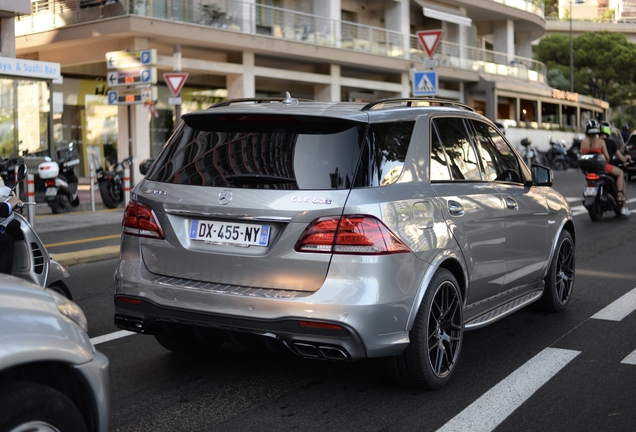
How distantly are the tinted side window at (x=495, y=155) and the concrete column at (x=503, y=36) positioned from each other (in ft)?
155

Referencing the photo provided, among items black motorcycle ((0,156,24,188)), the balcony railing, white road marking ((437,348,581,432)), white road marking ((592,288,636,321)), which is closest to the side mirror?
white road marking ((592,288,636,321))

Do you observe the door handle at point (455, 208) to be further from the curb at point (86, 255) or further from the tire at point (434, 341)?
the curb at point (86, 255)

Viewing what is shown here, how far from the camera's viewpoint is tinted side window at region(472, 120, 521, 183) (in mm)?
5918

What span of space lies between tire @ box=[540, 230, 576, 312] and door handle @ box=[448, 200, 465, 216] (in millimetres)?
1900

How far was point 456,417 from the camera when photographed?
439cm

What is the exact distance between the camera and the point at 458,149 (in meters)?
5.53

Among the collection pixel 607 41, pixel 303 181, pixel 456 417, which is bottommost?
pixel 456 417

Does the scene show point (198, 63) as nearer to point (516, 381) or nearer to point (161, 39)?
point (161, 39)

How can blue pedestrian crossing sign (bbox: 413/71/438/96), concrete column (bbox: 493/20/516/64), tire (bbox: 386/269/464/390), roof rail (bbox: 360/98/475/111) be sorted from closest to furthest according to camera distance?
tire (bbox: 386/269/464/390) < roof rail (bbox: 360/98/475/111) < blue pedestrian crossing sign (bbox: 413/71/438/96) < concrete column (bbox: 493/20/516/64)

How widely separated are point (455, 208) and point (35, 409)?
10.0 ft

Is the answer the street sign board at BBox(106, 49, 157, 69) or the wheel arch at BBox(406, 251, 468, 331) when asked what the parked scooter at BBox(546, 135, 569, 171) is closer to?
the street sign board at BBox(106, 49, 157, 69)

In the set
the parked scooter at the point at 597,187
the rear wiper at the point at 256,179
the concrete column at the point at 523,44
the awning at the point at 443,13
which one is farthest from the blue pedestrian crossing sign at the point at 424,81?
the concrete column at the point at 523,44

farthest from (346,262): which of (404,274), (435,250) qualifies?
(435,250)

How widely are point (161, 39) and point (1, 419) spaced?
→ 1025 inches
